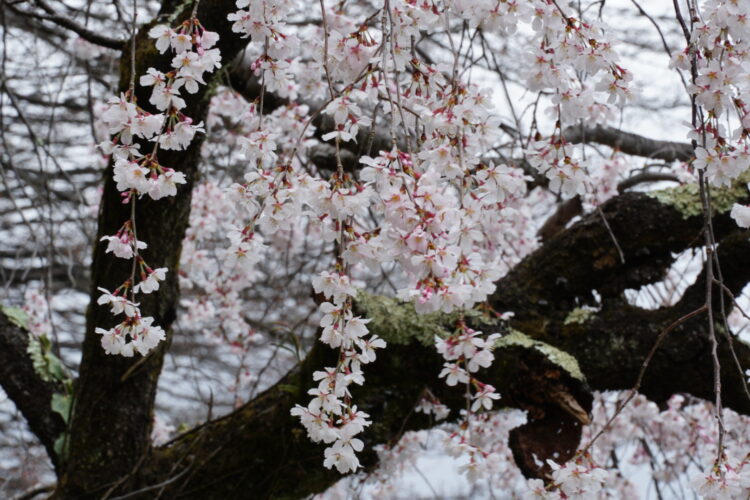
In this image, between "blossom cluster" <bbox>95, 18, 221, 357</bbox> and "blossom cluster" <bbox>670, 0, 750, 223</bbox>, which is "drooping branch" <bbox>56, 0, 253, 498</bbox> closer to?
"blossom cluster" <bbox>95, 18, 221, 357</bbox>

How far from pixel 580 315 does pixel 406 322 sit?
Answer: 50cm

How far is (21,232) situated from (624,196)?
13.1ft

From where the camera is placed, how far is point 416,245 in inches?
37.0

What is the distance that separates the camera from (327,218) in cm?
105

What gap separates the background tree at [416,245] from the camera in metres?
1.03

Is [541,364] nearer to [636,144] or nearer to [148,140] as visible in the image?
[148,140]

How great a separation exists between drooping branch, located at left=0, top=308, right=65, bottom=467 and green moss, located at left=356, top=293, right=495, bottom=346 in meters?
0.99

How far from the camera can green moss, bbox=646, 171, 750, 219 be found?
208 cm

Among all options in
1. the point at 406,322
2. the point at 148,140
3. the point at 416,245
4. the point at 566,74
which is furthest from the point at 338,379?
the point at 406,322

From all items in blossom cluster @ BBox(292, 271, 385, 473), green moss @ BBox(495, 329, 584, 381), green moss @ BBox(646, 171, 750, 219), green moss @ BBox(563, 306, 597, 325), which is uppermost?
green moss @ BBox(646, 171, 750, 219)

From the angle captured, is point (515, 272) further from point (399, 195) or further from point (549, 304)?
point (399, 195)

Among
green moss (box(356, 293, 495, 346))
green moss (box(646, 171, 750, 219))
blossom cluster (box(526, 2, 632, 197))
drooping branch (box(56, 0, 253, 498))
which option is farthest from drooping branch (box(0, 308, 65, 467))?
green moss (box(646, 171, 750, 219))

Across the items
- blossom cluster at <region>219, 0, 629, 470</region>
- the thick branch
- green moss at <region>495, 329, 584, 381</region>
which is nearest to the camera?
blossom cluster at <region>219, 0, 629, 470</region>

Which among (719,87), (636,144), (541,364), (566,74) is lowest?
(541,364)
